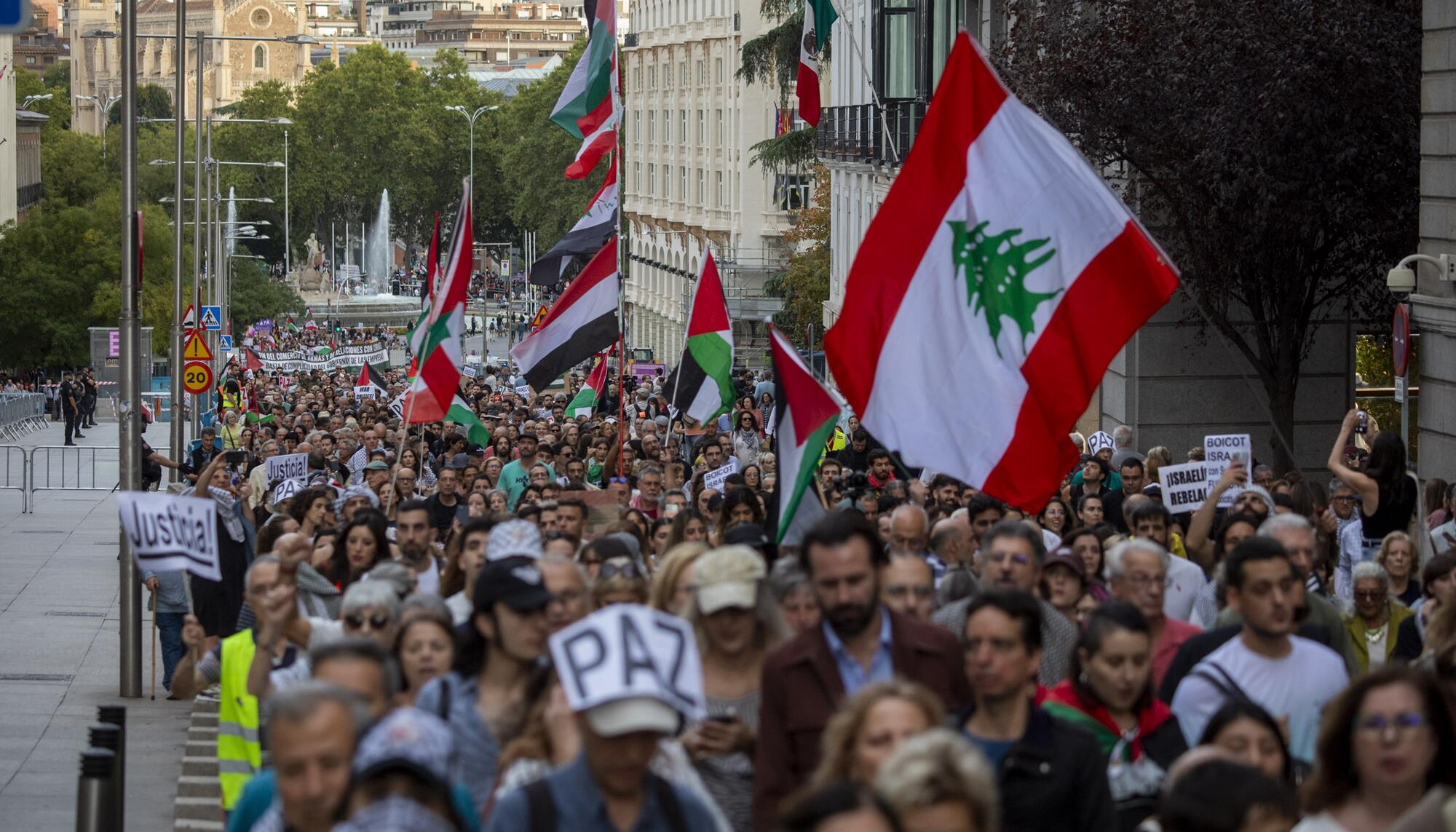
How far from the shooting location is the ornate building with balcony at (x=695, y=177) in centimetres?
6850

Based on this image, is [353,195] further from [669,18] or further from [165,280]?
[165,280]

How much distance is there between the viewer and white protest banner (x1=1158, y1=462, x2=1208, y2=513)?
13.6 meters

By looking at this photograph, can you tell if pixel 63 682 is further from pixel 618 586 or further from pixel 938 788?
pixel 938 788

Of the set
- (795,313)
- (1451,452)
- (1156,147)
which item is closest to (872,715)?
(1451,452)

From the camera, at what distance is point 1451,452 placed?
18266 mm

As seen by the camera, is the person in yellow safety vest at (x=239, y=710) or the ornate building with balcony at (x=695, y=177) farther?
the ornate building with balcony at (x=695, y=177)

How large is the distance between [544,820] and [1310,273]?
19495 millimetres

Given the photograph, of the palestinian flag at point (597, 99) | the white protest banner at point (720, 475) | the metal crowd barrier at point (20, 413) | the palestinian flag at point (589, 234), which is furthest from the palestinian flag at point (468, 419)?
the metal crowd barrier at point (20, 413)

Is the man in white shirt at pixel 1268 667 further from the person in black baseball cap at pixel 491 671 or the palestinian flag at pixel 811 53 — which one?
the palestinian flag at pixel 811 53

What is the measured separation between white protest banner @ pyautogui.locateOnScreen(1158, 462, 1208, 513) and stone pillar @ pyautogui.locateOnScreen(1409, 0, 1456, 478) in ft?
16.5

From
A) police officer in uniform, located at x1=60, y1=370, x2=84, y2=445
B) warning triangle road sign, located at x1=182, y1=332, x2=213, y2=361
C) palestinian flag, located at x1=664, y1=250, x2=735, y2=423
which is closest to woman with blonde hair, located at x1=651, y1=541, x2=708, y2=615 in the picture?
palestinian flag, located at x1=664, y1=250, x2=735, y2=423

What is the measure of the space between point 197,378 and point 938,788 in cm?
2814

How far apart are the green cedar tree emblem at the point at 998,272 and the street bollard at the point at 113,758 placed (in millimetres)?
3891

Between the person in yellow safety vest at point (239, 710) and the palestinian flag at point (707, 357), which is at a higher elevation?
the palestinian flag at point (707, 357)
